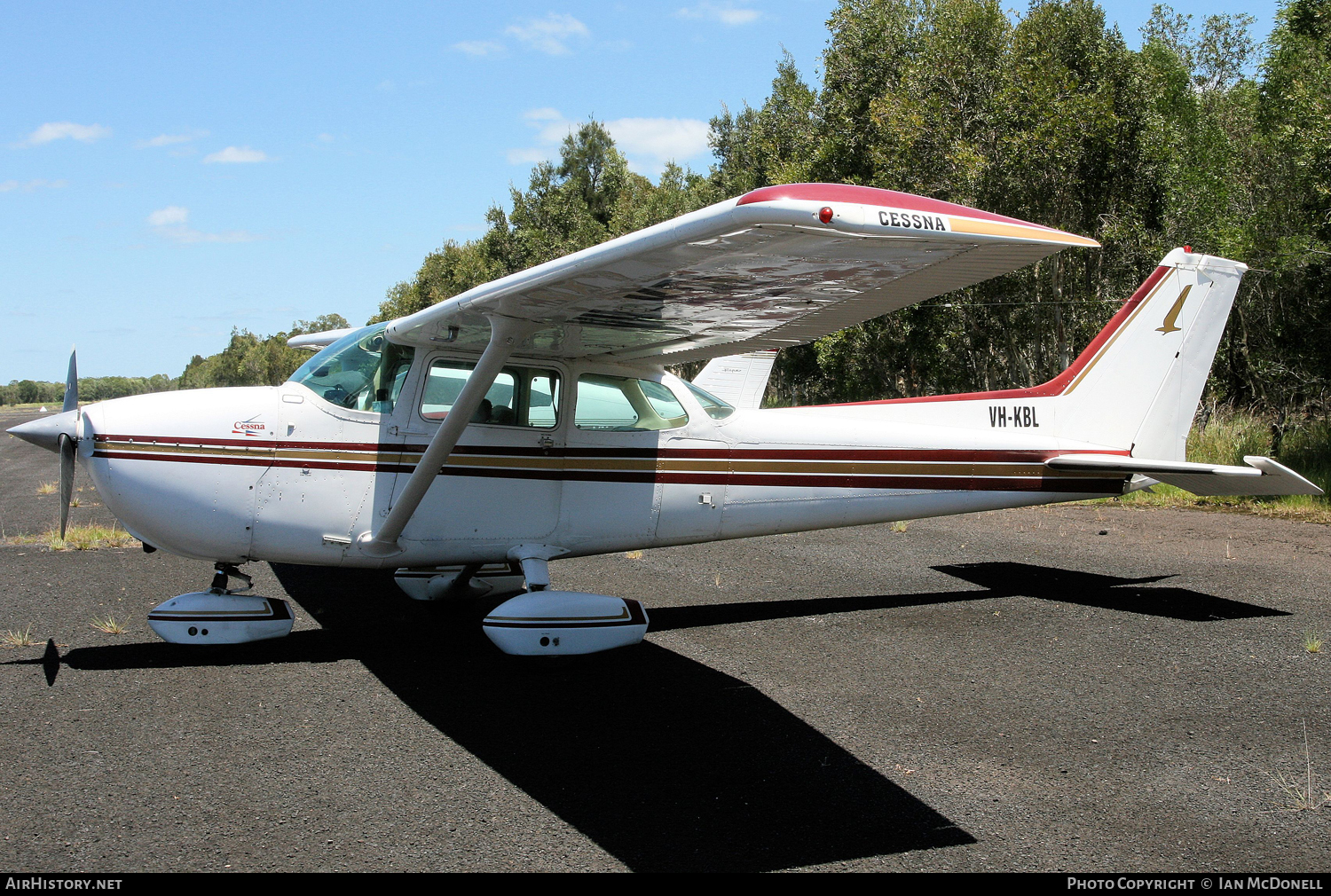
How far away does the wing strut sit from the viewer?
4859 millimetres

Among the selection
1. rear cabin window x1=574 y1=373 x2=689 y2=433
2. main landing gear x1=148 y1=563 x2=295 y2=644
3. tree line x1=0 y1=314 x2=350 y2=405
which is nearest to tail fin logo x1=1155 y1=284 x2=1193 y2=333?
rear cabin window x1=574 y1=373 x2=689 y2=433

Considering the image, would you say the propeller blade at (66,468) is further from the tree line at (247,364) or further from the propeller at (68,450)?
the tree line at (247,364)

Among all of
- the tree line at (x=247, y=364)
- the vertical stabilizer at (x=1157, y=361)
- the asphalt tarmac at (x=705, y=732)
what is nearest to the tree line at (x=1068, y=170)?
the vertical stabilizer at (x=1157, y=361)

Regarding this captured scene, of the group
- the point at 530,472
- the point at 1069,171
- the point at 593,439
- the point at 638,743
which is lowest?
the point at 638,743

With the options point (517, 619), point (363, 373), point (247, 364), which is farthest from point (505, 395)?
point (247, 364)

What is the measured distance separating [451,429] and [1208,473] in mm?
5720

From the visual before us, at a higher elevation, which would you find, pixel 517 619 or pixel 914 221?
pixel 914 221

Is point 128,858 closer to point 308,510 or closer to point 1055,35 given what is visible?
point 308,510

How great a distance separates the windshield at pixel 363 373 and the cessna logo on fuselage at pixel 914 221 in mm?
3593

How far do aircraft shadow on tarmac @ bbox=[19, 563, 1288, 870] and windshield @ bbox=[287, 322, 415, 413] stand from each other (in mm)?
1681

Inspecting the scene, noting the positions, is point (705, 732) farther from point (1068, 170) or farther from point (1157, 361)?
point (1068, 170)

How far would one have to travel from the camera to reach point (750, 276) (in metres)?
4.24

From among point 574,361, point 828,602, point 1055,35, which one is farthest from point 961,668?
point 1055,35
